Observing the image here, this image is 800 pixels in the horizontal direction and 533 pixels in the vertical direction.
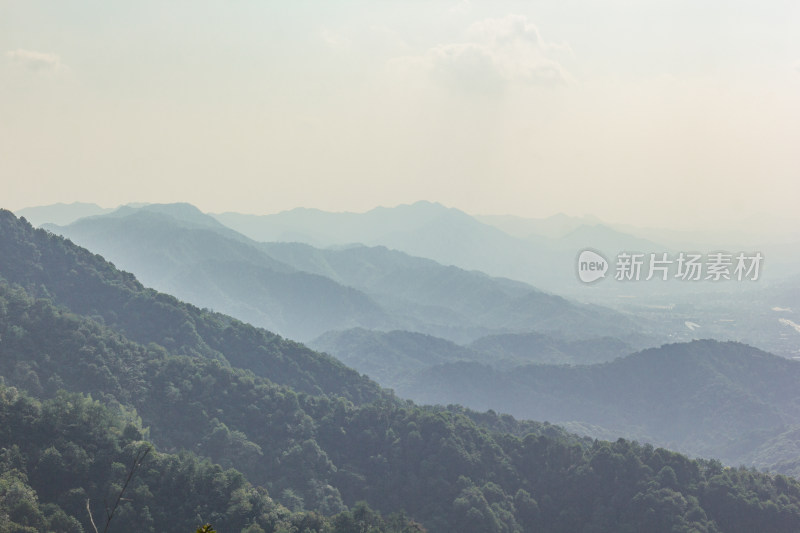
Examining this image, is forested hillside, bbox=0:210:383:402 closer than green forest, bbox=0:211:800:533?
No

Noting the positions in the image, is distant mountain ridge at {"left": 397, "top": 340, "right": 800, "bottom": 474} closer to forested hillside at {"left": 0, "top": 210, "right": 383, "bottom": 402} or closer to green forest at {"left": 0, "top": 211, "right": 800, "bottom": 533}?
forested hillside at {"left": 0, "top": 210, "right": 383, "bottom": 402}

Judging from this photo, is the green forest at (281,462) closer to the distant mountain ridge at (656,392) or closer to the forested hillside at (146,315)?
the forested hillside at (146,315)

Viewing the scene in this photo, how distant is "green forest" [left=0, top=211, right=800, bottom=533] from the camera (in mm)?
49531

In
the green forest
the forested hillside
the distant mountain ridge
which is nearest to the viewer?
the green forest

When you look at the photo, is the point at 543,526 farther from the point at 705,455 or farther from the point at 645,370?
the point at 645,370

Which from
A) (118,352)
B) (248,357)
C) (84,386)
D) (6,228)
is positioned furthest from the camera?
(248,357)

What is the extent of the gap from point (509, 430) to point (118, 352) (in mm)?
52898

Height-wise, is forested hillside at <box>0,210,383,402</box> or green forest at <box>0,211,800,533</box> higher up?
forested hillside at <box>0,210,383,402</box>

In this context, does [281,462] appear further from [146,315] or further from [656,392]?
[656,392]

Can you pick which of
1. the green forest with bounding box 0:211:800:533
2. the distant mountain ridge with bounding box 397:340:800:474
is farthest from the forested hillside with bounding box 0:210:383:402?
the distant mountain ridge with bounding box 397:340:800:474

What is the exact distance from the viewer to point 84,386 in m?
67.9

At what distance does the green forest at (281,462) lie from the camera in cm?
4953

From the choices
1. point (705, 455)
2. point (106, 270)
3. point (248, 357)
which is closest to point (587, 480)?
point (248, 357)

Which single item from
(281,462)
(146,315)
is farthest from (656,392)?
(146,315)
